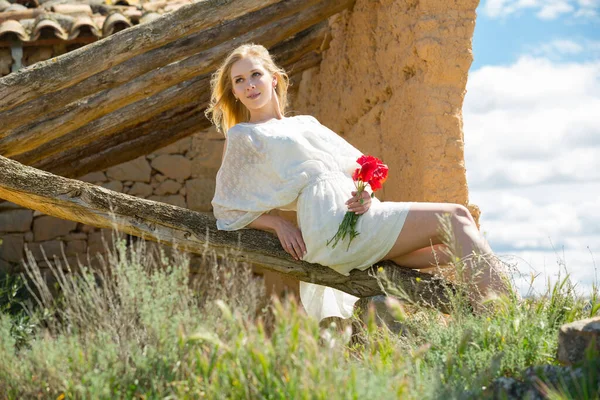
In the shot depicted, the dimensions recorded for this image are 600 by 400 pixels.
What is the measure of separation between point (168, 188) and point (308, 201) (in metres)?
3.82

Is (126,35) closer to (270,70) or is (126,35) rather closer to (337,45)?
(270,70)

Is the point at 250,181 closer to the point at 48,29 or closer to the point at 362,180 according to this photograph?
the point at 362,180

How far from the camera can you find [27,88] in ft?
14.1

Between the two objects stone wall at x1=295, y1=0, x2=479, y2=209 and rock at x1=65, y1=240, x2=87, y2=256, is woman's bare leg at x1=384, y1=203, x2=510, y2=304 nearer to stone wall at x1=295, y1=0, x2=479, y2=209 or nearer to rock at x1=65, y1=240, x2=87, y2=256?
stone wall at x1=295, y1=0, x2=479, y2=209

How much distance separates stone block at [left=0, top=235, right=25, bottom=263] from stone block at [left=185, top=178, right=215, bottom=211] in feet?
5.16

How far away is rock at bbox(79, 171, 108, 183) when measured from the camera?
7215mm

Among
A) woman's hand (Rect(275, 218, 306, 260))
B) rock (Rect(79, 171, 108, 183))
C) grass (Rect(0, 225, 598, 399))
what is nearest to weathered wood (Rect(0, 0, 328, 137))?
woman's hand (Rect(275, 218, 306, 260))

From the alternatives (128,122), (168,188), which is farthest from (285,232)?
(168,188)

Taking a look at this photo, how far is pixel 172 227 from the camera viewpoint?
3.78m

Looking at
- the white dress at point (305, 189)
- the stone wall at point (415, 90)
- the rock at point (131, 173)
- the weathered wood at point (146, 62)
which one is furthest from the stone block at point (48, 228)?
the white dress at point (305, 189)

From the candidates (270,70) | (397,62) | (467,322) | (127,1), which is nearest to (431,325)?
(467,322)

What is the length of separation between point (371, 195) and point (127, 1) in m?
4.31

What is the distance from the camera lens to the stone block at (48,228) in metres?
7.12

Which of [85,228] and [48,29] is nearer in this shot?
[48,29]
